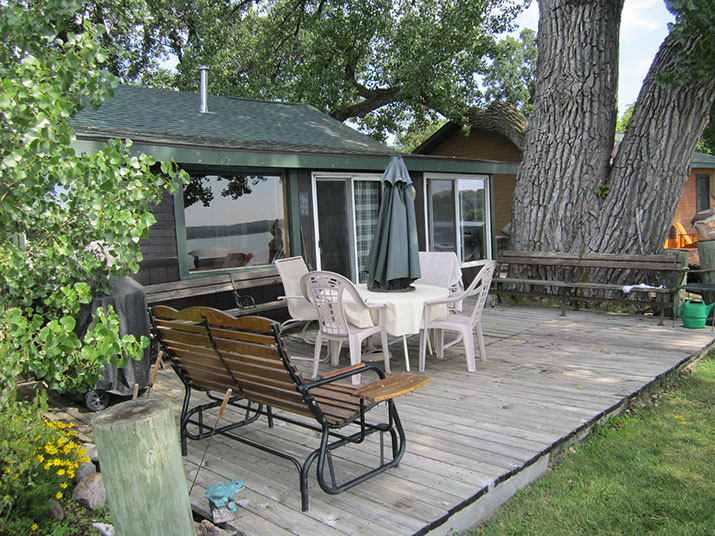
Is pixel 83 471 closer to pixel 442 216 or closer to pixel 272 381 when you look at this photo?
pixel 272 381

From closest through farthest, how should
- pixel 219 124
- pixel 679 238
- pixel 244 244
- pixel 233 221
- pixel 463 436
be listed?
pixel 463 436, pixel 233 221, pixel 244 244, pixel 219 124, pixel 679 238

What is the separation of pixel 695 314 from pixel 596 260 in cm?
151

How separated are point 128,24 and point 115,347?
17.0 meters

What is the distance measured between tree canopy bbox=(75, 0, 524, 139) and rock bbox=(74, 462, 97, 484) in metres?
13.7

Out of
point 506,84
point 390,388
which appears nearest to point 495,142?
point 506,84

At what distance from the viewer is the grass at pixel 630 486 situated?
9.25 feet

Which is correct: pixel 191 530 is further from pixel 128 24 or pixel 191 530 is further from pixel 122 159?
pixel 128 24

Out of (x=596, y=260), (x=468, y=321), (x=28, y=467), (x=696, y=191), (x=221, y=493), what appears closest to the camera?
(x=28, y=467)

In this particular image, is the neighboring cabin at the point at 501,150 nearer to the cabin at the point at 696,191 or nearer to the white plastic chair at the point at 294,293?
the cabin at the point at 696,191

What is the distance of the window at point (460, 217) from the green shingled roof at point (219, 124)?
1341 mm

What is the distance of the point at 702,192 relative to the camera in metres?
19.7

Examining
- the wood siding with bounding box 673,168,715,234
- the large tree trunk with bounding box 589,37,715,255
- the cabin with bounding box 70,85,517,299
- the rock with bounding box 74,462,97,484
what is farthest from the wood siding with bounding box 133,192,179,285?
the wood siding with bounding box 673,168,715,234

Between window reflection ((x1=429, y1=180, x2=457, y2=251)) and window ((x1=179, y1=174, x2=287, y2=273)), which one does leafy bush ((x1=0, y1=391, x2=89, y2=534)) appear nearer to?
window ((x1=179, y1=174, x2=287, y2=273))

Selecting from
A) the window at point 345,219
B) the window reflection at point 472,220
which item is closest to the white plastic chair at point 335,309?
the window at point 345,219
